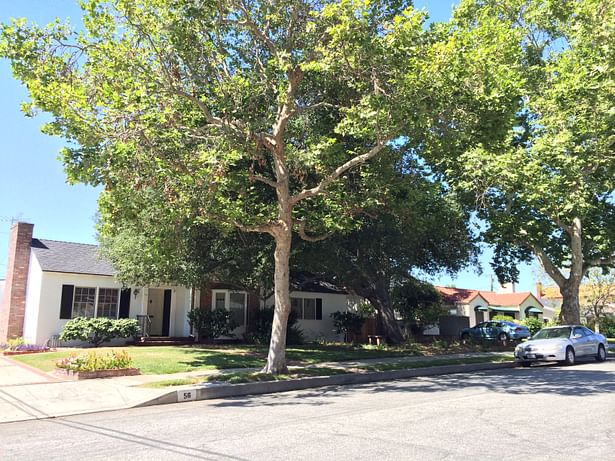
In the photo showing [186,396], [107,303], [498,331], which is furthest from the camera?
[498,331]

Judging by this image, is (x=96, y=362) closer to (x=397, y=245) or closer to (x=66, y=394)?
(x=66, y=394)

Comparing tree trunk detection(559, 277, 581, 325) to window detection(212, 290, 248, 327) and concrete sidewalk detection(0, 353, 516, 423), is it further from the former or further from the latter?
concrete sidewalk detection(0, 353, 516, 423)

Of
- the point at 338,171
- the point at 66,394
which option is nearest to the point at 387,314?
the point at 338,171

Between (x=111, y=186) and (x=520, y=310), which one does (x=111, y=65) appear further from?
(x=520, y=310)

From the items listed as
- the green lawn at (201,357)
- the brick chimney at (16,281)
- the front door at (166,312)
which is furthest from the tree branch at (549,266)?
the brick chimney at (16,281)

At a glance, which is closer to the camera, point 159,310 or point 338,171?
point 338,171

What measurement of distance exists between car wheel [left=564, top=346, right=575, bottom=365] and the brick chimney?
2186 centimetres

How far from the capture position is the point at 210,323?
24.0 metres

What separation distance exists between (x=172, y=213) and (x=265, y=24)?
5.36m

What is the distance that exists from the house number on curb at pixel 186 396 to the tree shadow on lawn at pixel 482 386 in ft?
2.43

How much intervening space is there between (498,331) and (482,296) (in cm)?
1610

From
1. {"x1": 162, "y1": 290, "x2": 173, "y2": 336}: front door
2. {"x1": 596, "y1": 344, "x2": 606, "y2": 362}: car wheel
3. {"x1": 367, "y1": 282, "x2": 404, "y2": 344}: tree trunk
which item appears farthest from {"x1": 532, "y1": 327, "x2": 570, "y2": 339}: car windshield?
{"x1": 162, "y1": 290, "x2": 173, "y2": 336}: front door

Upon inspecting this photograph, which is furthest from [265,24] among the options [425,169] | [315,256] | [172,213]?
[315,256]

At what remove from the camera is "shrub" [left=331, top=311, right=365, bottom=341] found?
29406mm
